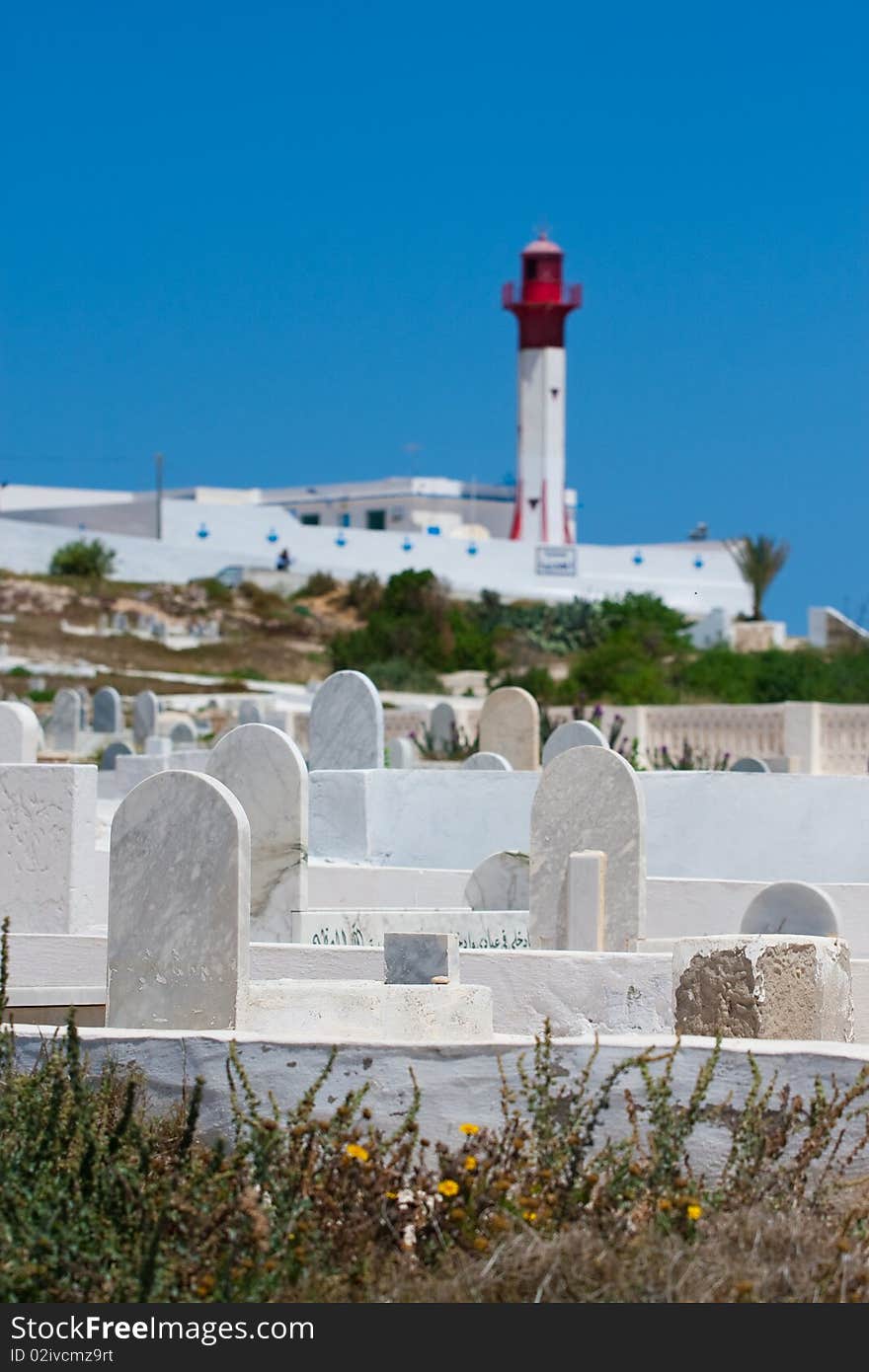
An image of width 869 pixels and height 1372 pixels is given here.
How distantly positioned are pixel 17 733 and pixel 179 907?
5.63 metres

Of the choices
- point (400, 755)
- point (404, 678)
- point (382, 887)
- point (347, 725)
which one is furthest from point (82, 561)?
point (382, 887)

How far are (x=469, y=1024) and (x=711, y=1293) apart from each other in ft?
7.00

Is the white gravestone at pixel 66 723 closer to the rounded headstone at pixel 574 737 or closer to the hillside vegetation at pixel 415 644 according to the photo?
the hillside vegetation at pixel 415 644

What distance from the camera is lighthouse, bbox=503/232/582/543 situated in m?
66.7

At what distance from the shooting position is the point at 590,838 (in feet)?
31.3

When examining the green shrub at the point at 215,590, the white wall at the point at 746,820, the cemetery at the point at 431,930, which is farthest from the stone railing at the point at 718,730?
the green shrub at the point at 215,590

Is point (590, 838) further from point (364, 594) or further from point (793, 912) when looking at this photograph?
point (364, 594)

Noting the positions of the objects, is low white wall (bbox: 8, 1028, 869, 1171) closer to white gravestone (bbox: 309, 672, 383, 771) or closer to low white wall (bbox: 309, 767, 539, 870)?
low white wall (bbox: 309, 767, 539, 870)

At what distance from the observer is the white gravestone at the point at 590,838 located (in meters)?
9.45

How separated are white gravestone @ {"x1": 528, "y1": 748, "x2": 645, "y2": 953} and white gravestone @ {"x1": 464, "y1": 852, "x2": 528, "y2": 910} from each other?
1.31 meters

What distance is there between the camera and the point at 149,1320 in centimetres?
432

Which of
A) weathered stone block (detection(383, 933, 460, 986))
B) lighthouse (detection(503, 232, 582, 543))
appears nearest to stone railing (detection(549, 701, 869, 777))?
weathered stone block (detection(383, 933, 460, 986))

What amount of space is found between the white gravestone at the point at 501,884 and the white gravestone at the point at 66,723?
1385 cm

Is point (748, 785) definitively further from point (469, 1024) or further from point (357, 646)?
point (357, 646)
